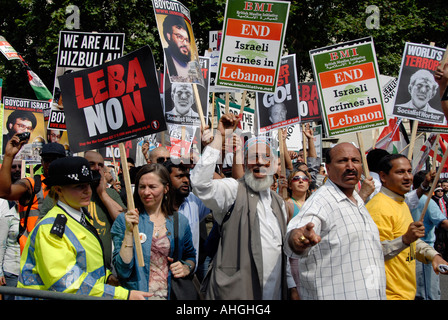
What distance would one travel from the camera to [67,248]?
2715mm

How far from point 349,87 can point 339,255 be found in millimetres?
2458

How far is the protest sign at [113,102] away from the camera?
3.68m

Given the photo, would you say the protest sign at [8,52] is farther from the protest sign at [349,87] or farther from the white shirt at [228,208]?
the white shirt at [228,208]

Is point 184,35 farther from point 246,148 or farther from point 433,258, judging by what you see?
point 433,258

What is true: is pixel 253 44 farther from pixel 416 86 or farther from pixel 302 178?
pixel 416 86

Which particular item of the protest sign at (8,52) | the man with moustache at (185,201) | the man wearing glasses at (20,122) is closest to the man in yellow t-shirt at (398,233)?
the man with moustache at (185,201)

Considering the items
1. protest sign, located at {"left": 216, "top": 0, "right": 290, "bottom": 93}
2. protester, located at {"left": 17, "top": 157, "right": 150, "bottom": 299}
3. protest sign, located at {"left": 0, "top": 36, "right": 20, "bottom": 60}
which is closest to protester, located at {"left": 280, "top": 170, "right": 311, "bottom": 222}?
protest sign, located at {"left": 216, "top": 0, "right": 290, "bottom": 93}

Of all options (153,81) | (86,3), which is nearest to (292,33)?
(86,3)

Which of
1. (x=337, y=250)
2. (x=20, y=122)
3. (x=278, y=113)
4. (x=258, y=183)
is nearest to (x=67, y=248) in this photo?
(x=258, y=183)

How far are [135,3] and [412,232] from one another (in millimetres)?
14645

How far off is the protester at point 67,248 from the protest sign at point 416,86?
4296mm

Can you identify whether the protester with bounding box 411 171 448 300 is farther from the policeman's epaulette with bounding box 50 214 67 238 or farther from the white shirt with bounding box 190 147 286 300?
the policeman's epaulette with bounding box 50 214 67 238

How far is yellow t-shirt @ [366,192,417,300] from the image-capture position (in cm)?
358

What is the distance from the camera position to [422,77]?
5.88 metres
